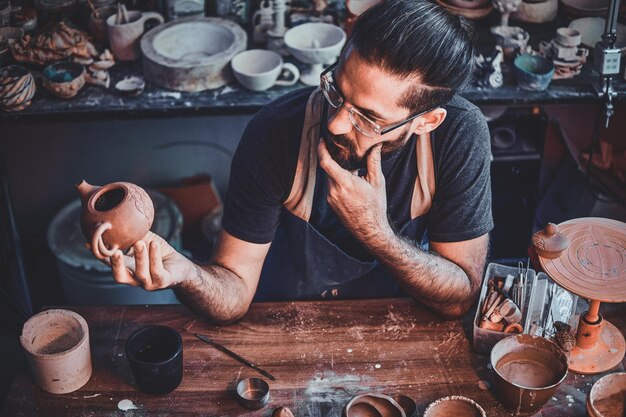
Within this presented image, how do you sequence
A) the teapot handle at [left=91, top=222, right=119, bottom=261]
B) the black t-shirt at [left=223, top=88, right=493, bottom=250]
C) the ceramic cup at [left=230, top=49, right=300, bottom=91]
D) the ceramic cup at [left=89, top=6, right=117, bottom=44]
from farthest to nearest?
1. the ceramic cup at [left=89, top=6, right=117, bottom=44]
2. the ceramic cup at [left=230, top=49, right=300, bottom=91]
3. the black t-shirt at [left=223, top=88, right=493, bottom=250]
4. the teapot handle at [left=91, top=222, right=119, bottom=261]

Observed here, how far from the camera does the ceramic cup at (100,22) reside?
3.75 m

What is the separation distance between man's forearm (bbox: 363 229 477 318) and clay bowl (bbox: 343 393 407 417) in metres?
0.43

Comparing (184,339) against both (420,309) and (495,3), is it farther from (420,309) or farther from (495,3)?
(495,3)

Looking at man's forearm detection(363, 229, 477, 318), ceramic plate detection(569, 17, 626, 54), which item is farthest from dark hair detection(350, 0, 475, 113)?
ceramic plate detection(569, 17, 626, 54)

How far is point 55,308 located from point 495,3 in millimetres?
2544

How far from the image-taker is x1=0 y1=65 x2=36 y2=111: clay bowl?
334 cm

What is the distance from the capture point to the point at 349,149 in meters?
2.38

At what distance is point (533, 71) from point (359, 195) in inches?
65.1

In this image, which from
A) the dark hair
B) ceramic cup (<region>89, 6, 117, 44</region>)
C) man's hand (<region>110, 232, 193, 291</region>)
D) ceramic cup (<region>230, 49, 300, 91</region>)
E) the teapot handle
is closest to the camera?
the teapot handle

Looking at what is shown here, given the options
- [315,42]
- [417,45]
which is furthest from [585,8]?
[417,45]

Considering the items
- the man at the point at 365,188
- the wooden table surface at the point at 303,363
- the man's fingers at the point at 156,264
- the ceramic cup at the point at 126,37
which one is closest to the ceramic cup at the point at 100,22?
the ceramic cup at the point at 126,37

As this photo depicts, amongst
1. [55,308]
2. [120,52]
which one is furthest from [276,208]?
[120,52]

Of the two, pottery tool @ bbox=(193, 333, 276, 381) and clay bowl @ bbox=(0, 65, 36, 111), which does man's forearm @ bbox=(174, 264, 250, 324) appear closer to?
pottery tool @ bbox=(193, 333, 276, 381)

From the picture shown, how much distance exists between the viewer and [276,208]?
2.55 m
